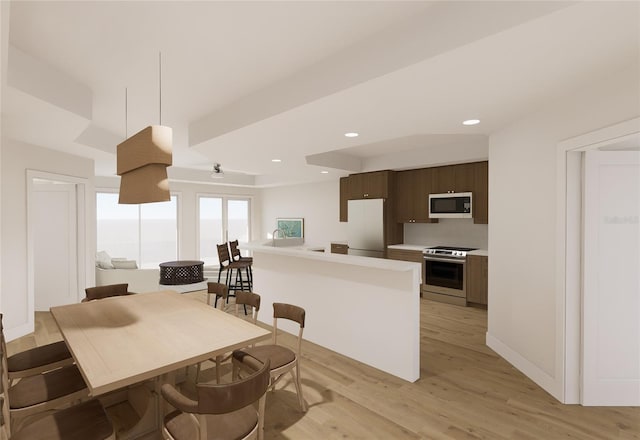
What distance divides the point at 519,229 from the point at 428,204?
2.86 m

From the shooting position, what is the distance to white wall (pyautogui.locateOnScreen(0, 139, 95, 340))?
4055 mm

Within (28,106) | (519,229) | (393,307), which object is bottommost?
(393,307)

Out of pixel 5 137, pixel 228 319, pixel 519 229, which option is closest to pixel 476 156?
pixel 519 229

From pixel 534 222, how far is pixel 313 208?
5.99 metres

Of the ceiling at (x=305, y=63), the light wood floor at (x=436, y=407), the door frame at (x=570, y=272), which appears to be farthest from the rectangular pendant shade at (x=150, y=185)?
the door frame at (x=570, y=272)

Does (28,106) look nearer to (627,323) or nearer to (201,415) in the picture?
(201,415)

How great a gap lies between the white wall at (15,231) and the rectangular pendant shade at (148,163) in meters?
2.81

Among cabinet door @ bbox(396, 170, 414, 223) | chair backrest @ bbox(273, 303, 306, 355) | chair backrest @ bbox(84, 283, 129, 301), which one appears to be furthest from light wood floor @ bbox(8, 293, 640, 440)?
cabinet door @ bbox(396, 170, 414, 223)

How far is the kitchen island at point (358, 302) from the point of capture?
3.13 metres

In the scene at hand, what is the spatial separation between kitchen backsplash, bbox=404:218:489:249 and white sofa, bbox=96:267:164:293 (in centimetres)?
492

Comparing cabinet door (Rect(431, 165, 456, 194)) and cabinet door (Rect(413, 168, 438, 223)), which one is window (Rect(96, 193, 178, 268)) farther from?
cabinet door (Rect(431, 165, 456, 194))

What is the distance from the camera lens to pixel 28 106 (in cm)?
279

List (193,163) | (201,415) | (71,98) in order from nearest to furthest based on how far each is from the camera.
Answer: (201,415) → (71,98) → (193,163)

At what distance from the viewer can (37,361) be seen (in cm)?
241
